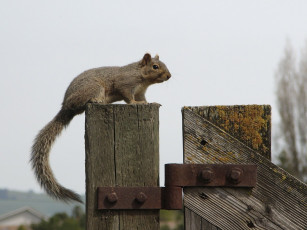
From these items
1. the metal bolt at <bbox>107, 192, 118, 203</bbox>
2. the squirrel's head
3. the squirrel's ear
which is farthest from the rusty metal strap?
the squirrel's ear

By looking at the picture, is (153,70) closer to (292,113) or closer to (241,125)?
(241,125)

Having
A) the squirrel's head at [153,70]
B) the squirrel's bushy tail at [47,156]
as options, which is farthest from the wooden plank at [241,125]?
the squirrel's head at [153,70]

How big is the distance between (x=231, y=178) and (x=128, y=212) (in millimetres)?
348

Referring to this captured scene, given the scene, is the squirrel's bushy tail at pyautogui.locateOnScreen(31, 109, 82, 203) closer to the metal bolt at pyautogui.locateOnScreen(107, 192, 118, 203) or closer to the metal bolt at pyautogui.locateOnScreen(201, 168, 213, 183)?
the metal bolt at pyautogui.locateOnScreen(107, 192, 118, 203)

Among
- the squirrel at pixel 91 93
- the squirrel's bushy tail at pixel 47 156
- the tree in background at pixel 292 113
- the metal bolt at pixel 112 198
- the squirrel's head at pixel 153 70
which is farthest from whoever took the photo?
the tree in background at pixel 292 113

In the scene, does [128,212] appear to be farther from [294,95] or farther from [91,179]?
[294,95]

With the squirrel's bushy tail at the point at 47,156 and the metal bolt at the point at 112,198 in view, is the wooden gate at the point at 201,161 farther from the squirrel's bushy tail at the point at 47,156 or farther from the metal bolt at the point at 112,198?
the squirrel's bushy tail at the point at 47,156

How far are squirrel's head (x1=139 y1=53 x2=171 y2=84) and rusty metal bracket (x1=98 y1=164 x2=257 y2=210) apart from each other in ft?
9.02

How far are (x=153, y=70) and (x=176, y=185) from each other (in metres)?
2.84

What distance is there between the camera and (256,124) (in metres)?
1.84

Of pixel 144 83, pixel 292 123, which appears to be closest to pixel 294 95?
pixel 292 123

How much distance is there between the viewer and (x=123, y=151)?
5.91 ft

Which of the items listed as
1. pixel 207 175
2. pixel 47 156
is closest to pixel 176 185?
pixel 207 175

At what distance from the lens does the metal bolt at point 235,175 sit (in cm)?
178
